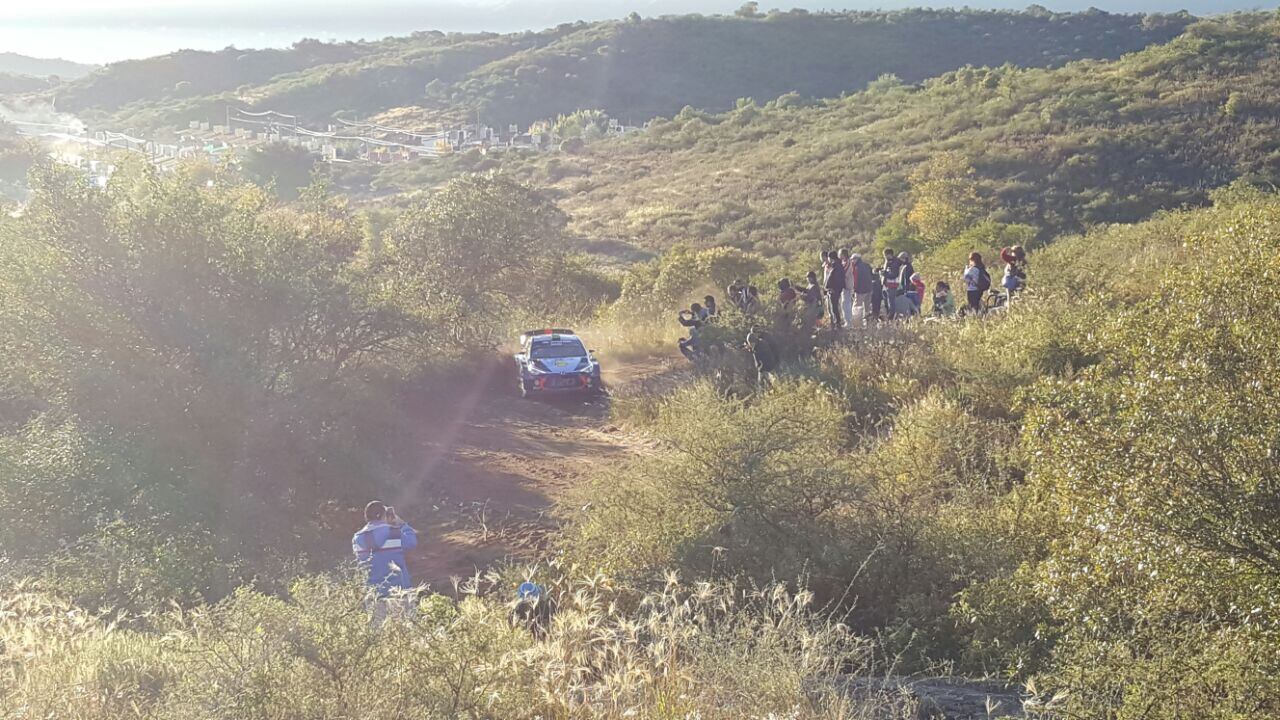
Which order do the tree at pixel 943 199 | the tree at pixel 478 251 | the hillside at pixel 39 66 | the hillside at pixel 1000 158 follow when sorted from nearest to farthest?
the tree at pixel 478 251 < the tree at pixel 943 199 < the hillside at pixel 1000 158 < the hillside at pixel 39 66

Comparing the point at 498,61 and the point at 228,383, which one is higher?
the point at 498,61

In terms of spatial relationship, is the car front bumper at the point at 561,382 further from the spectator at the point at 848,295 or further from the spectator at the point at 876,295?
the spectator at the point at 876,295

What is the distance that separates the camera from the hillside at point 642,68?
83312 millimetres

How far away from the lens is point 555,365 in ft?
50.5

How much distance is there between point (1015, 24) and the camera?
88.8 m

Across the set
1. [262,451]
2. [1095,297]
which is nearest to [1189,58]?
[1095,297]

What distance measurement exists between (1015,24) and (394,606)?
3850 inches

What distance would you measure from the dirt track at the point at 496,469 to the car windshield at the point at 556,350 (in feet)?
2.59

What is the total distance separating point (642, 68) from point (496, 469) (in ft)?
282

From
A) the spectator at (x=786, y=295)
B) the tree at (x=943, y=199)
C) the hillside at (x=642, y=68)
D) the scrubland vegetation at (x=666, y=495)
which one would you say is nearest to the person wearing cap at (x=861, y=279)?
the spectator at (x=786, y=295)

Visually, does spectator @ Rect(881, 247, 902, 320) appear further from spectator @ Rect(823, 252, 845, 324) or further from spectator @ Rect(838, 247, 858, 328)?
spectator @ Rect(823, 252, 845, 324)

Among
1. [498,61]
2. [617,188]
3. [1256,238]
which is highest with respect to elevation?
[498,61]

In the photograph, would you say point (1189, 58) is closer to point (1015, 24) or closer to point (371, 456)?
point (371, 456)

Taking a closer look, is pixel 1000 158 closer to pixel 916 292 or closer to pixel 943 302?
pixel 916 292
